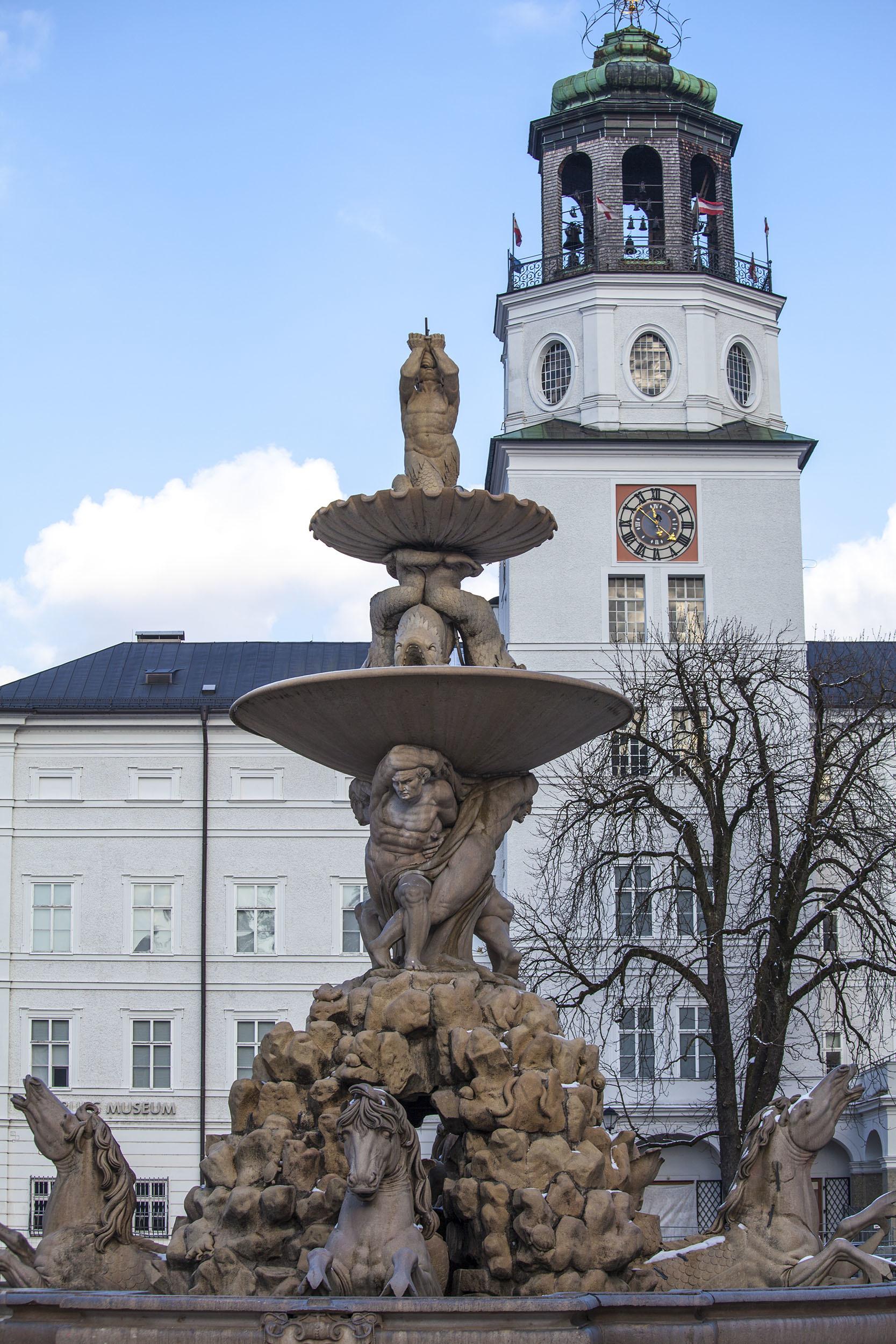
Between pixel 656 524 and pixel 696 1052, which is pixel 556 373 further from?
pixel 696 1052

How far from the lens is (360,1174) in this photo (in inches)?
294

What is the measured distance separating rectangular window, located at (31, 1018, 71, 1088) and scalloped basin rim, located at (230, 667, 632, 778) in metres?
32.7

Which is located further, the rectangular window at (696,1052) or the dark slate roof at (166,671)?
the dark slate roof at (166,671)

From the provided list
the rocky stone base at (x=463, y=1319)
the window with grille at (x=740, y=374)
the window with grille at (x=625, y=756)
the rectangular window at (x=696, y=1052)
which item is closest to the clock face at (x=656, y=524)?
the window with grille at (x=740, y=374)

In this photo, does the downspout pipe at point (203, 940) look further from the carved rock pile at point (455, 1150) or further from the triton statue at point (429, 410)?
the carved rock pile at point (455, 1150)

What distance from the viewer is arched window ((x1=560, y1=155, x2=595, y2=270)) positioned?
4562 cm

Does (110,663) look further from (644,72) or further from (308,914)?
(644,72)

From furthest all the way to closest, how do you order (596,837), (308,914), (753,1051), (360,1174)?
(308,914) < (596,837) < (753,1051) < (360,1174)

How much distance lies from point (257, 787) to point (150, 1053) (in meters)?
6.49

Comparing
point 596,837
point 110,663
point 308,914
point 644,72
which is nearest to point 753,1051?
point 596,837

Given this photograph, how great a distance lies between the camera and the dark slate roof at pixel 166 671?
43156 millimetres

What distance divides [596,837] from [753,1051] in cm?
1310

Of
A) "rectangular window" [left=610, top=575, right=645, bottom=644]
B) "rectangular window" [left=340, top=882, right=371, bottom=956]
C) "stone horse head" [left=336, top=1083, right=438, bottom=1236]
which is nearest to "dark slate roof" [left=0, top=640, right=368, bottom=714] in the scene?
"rectangular window" [left=340, top=882, right=371, bottom=956]

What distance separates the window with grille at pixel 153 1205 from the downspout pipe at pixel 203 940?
1.03 meters
